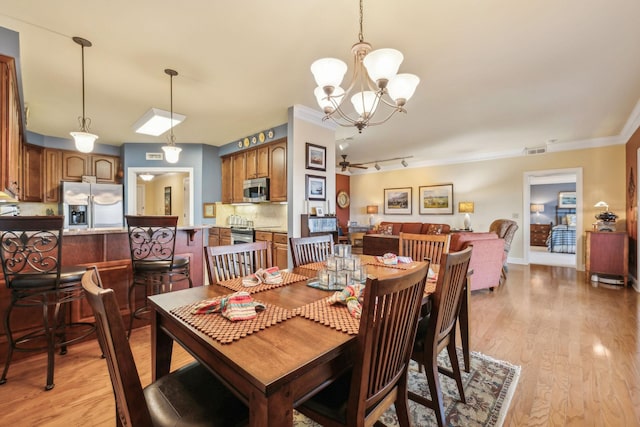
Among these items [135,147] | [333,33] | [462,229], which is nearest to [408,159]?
[462,229]

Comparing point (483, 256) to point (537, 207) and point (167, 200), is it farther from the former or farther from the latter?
point (167, 200)

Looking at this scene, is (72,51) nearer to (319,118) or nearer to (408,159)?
(319,118)

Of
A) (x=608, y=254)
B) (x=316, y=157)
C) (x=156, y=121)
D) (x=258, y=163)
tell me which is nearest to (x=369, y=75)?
(x=316, y=157)

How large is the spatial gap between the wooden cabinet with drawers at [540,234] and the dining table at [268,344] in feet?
34.2

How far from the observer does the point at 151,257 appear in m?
2.75

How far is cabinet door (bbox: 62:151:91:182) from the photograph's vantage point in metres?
5.18

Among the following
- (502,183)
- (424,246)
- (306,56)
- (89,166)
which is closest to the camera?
(424,246)

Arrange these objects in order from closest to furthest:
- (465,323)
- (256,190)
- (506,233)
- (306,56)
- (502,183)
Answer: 1. (465,323)
2. (306,56)
3. (256,190)
4. (506,233)
5. (502,183)

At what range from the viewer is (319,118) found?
408 cm

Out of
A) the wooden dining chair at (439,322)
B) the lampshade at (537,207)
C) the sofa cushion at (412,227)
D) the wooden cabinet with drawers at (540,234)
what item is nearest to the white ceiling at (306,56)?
the wooden dining chair at (439,322)

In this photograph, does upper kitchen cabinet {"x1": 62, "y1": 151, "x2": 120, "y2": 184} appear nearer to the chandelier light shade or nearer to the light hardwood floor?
the light hardwood floor

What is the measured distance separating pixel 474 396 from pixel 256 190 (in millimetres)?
3897

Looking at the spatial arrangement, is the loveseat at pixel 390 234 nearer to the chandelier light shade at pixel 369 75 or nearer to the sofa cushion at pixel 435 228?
the sofa cushion at pixel 435 228

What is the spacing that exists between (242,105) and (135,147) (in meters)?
3.17
